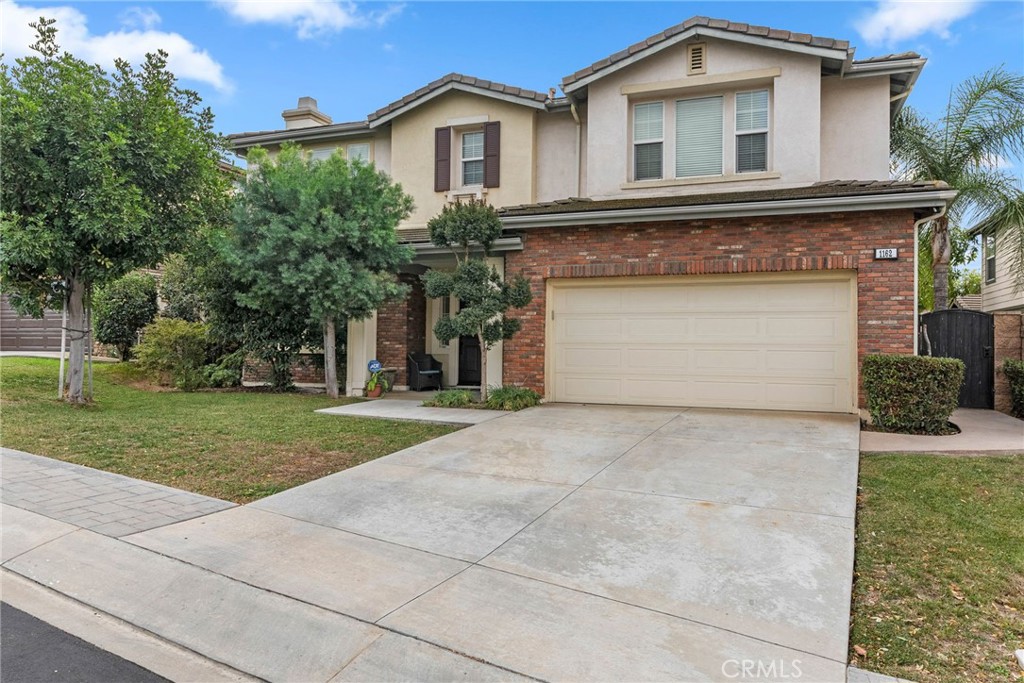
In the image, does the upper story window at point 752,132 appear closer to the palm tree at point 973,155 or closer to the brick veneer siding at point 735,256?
the brick veneer siding at point 735,256

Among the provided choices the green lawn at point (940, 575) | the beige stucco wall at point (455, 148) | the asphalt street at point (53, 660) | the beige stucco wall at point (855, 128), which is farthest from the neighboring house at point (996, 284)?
the asphalt street at point (53, 660)

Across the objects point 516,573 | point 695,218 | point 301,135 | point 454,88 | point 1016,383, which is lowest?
point 516,573

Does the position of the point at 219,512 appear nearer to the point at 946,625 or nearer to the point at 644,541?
the point at 644,541

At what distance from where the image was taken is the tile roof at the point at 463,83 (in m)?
12.6

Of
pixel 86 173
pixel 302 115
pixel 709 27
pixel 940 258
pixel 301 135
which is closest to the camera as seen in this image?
pixel 86 173

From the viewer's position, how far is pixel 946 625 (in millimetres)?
3061

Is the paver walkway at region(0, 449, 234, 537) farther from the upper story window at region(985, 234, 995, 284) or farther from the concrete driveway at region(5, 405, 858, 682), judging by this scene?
the upper story window at region(985, 234, 995, 284)

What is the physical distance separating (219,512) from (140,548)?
77cm

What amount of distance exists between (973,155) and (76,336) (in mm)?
17985

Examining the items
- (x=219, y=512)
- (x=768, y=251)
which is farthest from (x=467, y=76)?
(x=219, y=512)

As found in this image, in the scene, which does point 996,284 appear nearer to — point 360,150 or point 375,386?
point 375,386

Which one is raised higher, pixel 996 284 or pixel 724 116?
pixel 724 116

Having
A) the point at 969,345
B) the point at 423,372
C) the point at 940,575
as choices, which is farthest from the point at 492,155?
the point at 940,575

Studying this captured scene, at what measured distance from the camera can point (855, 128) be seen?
1103 cm
